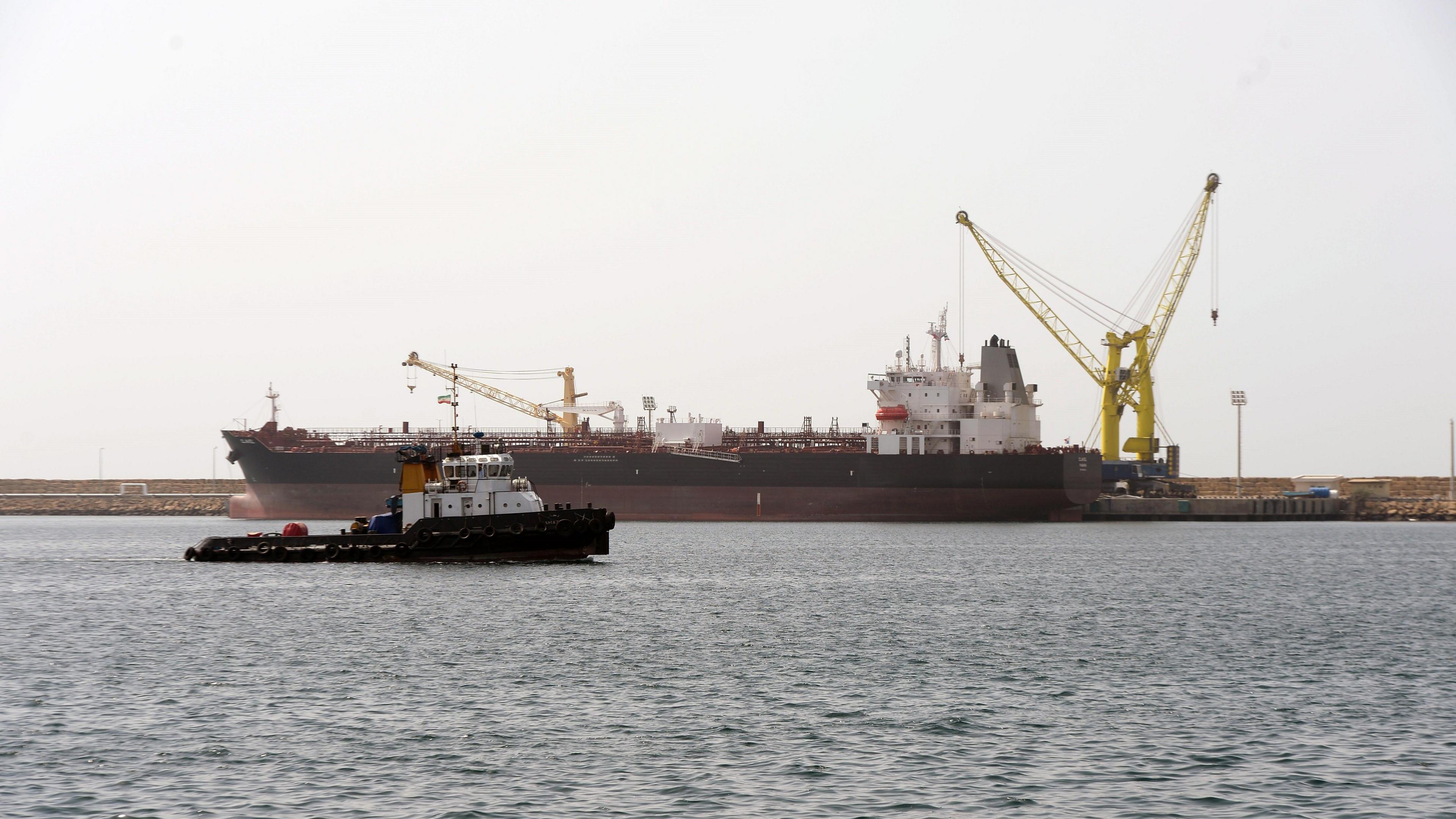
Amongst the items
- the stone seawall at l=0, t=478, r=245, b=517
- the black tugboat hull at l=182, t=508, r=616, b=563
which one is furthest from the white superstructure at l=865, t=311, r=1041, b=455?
the stone seawall at l=0, t=478, r=245, b=517

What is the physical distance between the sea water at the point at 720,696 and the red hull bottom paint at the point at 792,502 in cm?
3255

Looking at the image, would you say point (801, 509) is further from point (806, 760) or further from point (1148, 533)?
point (806, 760)

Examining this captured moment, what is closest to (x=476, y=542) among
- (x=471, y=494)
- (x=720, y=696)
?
(x=471, y=494)

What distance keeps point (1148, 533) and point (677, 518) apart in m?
27.8

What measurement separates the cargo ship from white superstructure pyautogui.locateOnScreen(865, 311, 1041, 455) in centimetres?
9

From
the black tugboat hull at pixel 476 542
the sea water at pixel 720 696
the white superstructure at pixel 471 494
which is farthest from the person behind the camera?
the white superstructure at pixel 471 494

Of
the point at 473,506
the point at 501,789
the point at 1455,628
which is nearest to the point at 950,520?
the point at 473,506

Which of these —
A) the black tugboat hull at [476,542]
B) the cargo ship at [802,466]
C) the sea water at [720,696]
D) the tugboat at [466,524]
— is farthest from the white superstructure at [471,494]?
the cargo ship at [802,466]

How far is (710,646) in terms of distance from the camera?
26.4 m

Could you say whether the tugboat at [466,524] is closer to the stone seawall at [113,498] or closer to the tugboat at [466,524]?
the tugboat at [466,524]

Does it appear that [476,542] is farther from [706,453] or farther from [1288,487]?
[1288,487]

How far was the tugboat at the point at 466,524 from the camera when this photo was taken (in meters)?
42.9

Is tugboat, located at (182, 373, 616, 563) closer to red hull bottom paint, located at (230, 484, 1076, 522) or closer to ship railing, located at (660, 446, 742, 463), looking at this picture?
red hull bottom paint, located at (230, 484, 1076, 522)

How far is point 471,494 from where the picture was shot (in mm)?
43188
